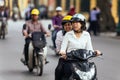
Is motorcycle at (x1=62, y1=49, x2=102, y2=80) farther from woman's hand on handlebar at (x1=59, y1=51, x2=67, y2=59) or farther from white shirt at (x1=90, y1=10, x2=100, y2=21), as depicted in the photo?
white shirt at (x1=90, y1=10, x2=100, y2=21)

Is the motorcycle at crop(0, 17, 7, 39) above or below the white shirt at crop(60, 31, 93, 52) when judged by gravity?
below

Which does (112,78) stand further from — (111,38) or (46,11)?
(46,11)

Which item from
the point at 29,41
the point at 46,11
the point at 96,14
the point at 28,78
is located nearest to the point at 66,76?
the point at 28,78

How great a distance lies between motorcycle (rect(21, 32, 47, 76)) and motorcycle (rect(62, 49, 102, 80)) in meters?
4.80

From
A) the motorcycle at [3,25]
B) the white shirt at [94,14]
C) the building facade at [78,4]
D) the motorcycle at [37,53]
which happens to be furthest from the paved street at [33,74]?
the building facade at [78,4]

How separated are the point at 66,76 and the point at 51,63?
25.5 feet

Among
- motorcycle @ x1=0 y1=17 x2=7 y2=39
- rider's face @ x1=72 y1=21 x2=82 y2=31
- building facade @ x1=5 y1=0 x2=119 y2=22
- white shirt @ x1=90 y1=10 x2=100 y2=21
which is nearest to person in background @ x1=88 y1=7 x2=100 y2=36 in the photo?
white shirt @ x1=90 y1=10 x2=100 y2=21

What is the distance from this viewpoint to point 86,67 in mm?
8375

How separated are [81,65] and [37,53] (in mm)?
5158

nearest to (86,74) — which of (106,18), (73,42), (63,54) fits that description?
(63,54)

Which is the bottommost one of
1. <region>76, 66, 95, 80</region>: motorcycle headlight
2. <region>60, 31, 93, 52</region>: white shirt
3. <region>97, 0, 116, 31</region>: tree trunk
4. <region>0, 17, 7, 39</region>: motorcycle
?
<region>97, 0, 116, 31</region>: tree trunk

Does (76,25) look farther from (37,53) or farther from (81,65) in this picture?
(37,53)

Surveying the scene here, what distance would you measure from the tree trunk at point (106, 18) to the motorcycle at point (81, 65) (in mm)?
26485

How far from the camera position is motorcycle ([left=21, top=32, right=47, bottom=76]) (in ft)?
44.0
